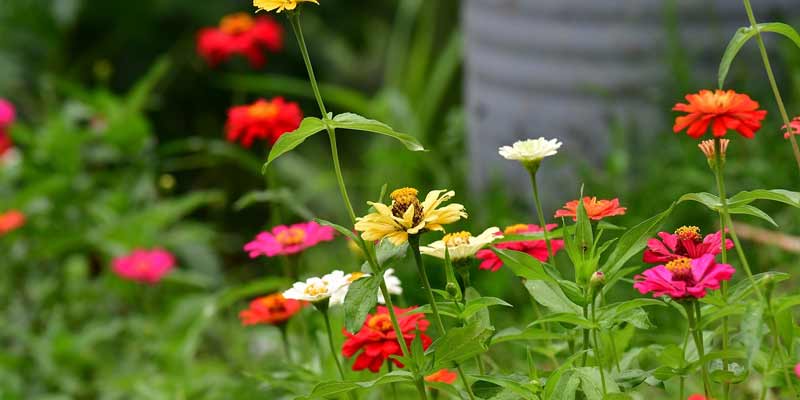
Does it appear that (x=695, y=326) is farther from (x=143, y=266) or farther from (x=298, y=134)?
(x=143, y=266)

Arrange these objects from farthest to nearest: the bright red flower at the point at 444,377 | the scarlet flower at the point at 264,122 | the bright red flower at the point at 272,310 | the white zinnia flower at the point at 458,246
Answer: the scarlet flower at the point at 264,122, the bright red flower at the point at 272,310, the bright red flower at the point at 444,377, the white zinnia flower at the point at 458,246

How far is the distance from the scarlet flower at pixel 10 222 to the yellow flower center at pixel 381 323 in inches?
45.4

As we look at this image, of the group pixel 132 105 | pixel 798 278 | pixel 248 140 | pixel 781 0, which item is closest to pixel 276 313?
pixel 248 140

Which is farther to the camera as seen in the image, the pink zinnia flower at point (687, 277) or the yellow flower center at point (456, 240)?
the yellow flower center at point (456, 240)

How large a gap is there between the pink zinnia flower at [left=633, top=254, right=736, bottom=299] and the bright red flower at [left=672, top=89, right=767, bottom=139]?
82mm

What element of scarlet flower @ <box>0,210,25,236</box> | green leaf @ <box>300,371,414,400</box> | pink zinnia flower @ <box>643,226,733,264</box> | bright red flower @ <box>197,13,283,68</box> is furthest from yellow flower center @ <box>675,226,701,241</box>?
scarlet flower @ <box>0,210,25,236</box>

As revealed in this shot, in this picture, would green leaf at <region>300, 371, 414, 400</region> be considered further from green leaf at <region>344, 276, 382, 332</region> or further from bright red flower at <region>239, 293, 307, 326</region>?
bright red flower at <region>239, 293, 307, 326</region>

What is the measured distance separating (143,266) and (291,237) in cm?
88

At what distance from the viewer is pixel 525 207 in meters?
2.15

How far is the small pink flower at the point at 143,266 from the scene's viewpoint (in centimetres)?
183

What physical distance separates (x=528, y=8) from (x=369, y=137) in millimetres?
1347

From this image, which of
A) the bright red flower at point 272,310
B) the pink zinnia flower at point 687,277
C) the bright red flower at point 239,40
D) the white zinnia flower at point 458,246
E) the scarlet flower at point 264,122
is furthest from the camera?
the bright red flower at point 239,40

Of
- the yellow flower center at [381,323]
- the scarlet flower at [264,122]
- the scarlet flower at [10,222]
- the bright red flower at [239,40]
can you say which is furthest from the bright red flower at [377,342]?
the scarlet flower at [10,222]

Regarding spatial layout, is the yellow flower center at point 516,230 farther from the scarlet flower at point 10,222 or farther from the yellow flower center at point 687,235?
the scarlet flower at point 10,222
